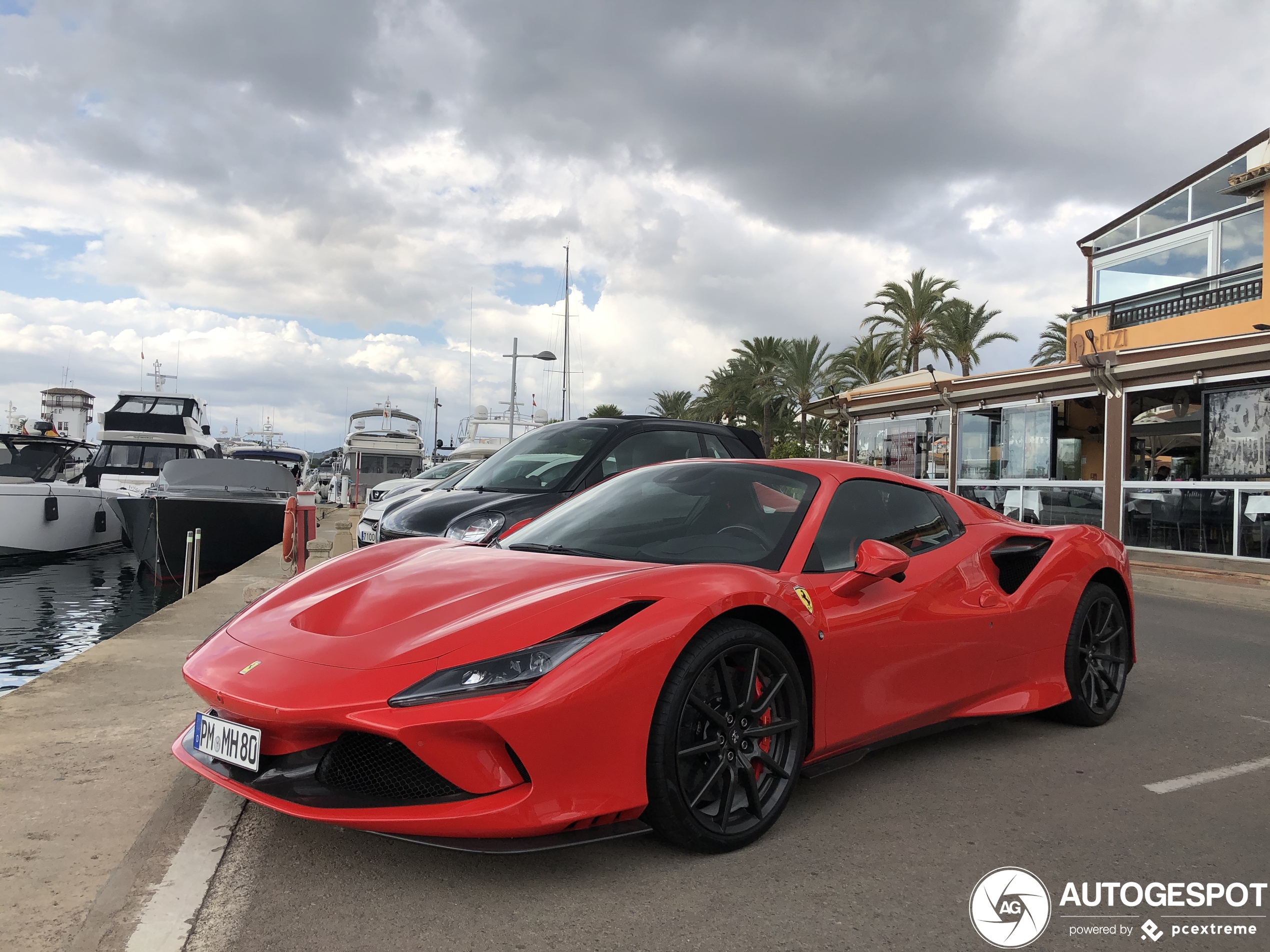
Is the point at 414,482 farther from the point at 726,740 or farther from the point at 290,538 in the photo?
the point at 726,740

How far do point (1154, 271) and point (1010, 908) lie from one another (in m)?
26.5

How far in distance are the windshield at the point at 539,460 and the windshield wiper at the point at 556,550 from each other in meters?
3.39

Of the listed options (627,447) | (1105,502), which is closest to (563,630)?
(627,447)

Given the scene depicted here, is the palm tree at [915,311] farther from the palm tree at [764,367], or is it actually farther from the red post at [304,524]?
the red post at [304,524]

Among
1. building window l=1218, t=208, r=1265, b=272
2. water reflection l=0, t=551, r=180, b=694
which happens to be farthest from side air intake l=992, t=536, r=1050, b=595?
building window l=1218, t=208, r=1265, b=272

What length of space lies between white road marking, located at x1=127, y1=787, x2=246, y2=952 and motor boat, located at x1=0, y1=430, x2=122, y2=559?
16.1 metres

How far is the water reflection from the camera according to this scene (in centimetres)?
898

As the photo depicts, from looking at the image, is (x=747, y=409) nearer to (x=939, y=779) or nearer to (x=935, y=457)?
(x=935, y=457)

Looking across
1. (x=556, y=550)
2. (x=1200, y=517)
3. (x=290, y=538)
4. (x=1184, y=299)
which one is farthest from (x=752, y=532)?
(x=1184, y=299)

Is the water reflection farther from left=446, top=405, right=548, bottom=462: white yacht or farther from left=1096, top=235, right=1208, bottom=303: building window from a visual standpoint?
left=1096, top=235, right=1208, bottom=303: building window

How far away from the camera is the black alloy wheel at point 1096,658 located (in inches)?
170

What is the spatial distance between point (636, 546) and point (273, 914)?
168 cm

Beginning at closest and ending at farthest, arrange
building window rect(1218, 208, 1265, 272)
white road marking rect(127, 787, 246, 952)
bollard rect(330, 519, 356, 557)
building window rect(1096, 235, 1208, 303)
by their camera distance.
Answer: white road marking rect(127, 787, 246, 952) < bollard rect(330, 519, 356, 557) < building window rect(1218, 208, 1265, 272) < building window rect(1096, 235, 1208, 303)

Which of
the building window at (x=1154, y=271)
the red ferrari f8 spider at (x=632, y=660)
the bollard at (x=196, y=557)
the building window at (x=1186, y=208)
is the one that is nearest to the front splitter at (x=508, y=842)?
the red ferrari f8 spider at (x=632, y=660)
